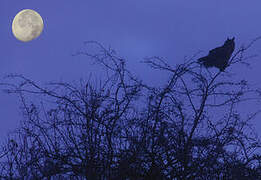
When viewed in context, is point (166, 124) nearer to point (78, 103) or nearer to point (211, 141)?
point (211, 141)

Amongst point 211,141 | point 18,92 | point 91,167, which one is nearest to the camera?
point 91,167

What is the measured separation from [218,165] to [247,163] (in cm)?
58

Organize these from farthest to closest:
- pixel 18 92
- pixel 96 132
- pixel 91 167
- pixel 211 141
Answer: pixel 18 92
pixel 211 141
pixel 96 132
pixel 91 167

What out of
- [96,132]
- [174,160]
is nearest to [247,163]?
[174,160]

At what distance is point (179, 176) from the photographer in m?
5.54

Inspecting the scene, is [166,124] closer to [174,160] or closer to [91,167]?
[174,160]

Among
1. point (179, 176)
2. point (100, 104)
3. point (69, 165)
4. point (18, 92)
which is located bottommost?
point (179, 176)

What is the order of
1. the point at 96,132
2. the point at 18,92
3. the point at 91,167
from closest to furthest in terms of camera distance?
the point at 91,167
the point at 96,132
the point at 18,92

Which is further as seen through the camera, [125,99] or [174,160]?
[125,99]

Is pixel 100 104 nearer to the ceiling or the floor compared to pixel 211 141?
nearer to the ceiling

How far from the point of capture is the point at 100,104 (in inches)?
246

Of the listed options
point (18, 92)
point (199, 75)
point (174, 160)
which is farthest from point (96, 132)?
point (199, 75)

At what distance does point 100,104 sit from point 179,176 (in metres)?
1.93

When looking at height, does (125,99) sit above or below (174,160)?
above
